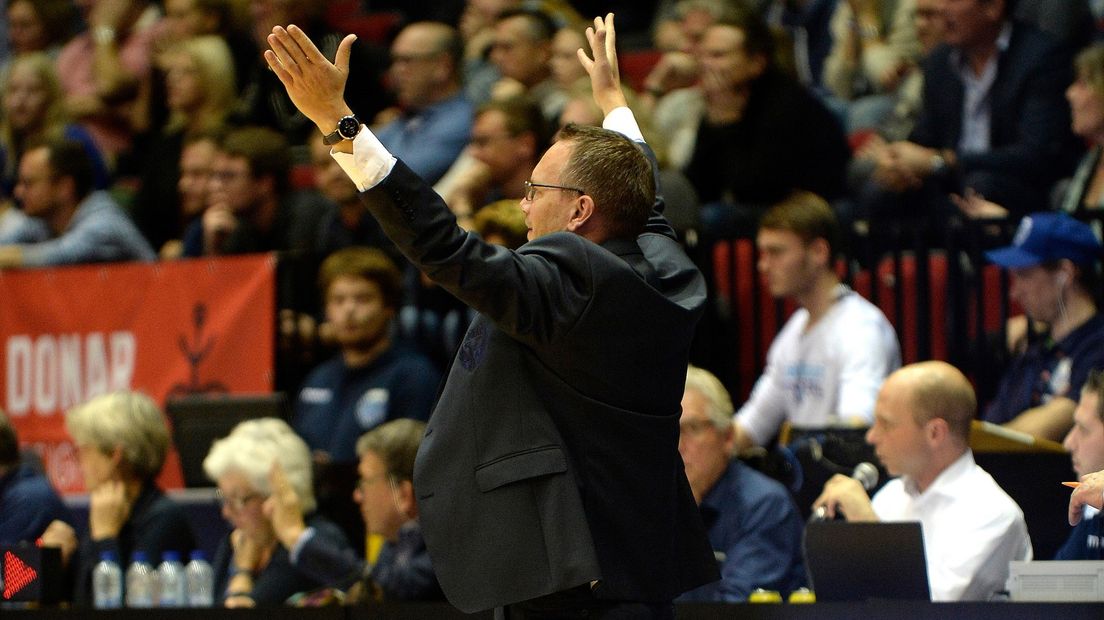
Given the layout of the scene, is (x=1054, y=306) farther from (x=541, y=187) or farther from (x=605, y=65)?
(x=541, y=187)

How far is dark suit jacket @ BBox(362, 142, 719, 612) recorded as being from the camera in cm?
363

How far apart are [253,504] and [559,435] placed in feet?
10.5

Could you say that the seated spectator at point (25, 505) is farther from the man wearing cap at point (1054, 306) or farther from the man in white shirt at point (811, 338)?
the man wearing cap at point (1054, 306)

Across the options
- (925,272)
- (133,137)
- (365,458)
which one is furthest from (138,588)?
(133,137)

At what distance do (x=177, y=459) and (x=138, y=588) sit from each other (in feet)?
4.80

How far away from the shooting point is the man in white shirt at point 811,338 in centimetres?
655

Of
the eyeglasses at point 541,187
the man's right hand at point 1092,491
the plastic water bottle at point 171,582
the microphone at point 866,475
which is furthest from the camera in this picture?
the plastic water bottle at point 171,582

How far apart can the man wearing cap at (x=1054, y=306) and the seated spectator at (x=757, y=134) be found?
132 centimetres

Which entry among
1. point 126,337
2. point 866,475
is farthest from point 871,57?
point 126,337

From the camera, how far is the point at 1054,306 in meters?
6.23

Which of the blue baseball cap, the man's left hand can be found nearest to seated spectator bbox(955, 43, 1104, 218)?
the blue baseball cap

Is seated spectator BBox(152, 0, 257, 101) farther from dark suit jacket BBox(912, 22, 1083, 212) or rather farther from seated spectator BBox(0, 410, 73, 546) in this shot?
dark suit jacket BBox(912, 22, 1083, 212)

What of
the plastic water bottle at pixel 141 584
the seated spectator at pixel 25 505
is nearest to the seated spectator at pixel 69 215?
the seated spectator at pixel 25 505

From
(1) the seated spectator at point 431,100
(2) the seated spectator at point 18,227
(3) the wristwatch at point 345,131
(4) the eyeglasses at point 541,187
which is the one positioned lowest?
(4) the eyeglasses at point 541,187
